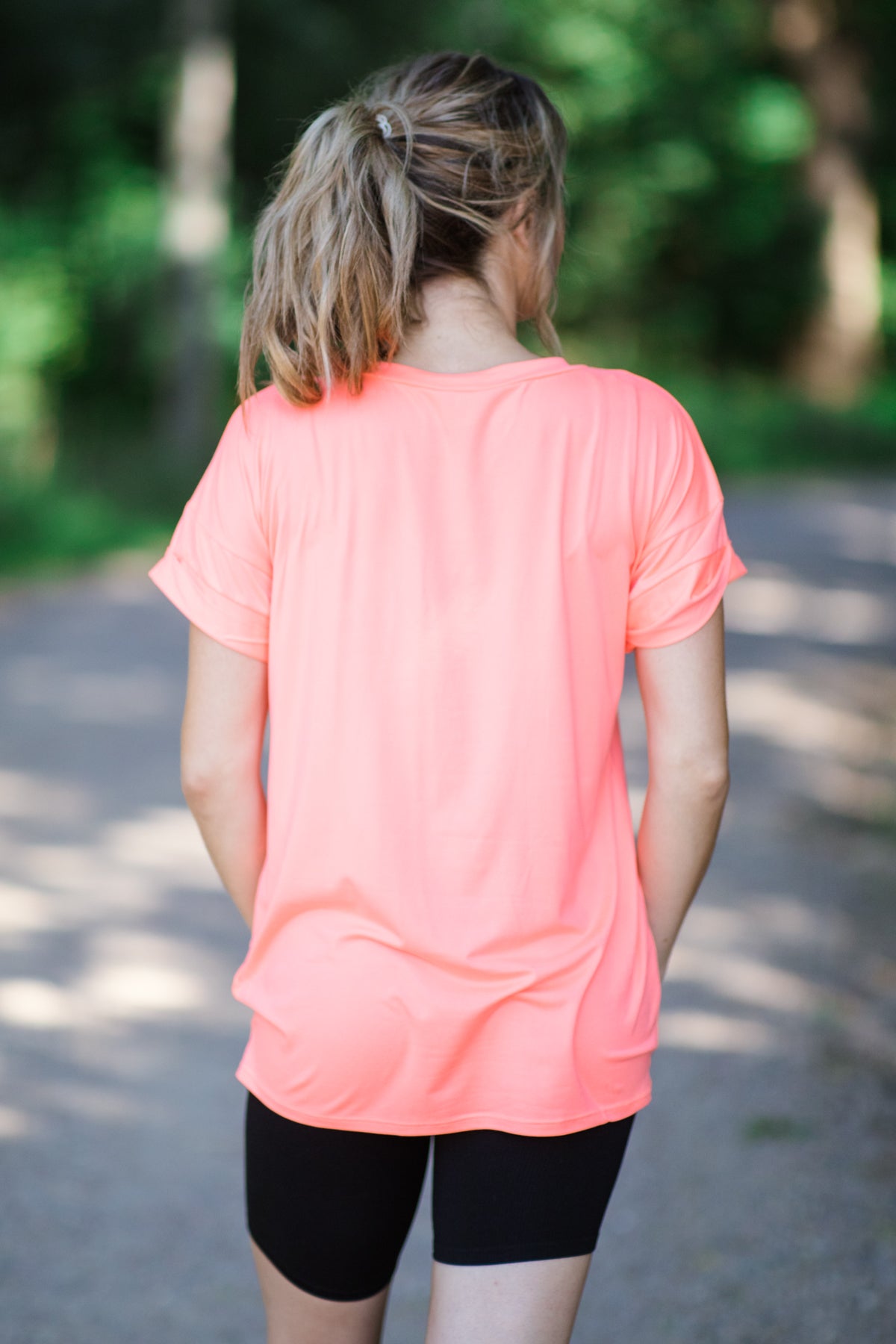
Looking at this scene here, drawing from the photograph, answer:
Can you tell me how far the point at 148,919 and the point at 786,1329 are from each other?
2.44m

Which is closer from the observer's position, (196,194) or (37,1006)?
(37,1006)

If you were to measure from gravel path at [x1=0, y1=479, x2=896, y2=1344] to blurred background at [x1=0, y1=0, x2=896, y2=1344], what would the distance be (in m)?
0.01

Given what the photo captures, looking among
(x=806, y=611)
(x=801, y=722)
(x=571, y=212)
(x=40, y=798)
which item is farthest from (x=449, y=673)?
(x=806, y=611)

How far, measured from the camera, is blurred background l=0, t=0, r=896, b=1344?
287 centimetres

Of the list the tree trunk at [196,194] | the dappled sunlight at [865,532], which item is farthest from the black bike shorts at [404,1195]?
the tree trunk at [196,194]

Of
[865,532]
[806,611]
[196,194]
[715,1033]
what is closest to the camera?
[715,1033]

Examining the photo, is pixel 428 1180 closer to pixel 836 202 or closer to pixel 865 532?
pixel 865 532

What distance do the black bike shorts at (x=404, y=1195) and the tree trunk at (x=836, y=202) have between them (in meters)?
24.0

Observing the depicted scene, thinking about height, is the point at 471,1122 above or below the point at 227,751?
below

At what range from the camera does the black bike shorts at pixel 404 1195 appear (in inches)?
58.1

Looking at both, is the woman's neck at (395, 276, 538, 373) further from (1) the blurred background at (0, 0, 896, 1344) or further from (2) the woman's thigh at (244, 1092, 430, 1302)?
(2) the woman's thigh at (244, 1092, 430, 1302)

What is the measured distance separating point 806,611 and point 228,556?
27.8 feet

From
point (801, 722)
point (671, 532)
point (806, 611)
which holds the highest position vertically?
point (671, 532)

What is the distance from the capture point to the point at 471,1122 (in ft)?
4.82
